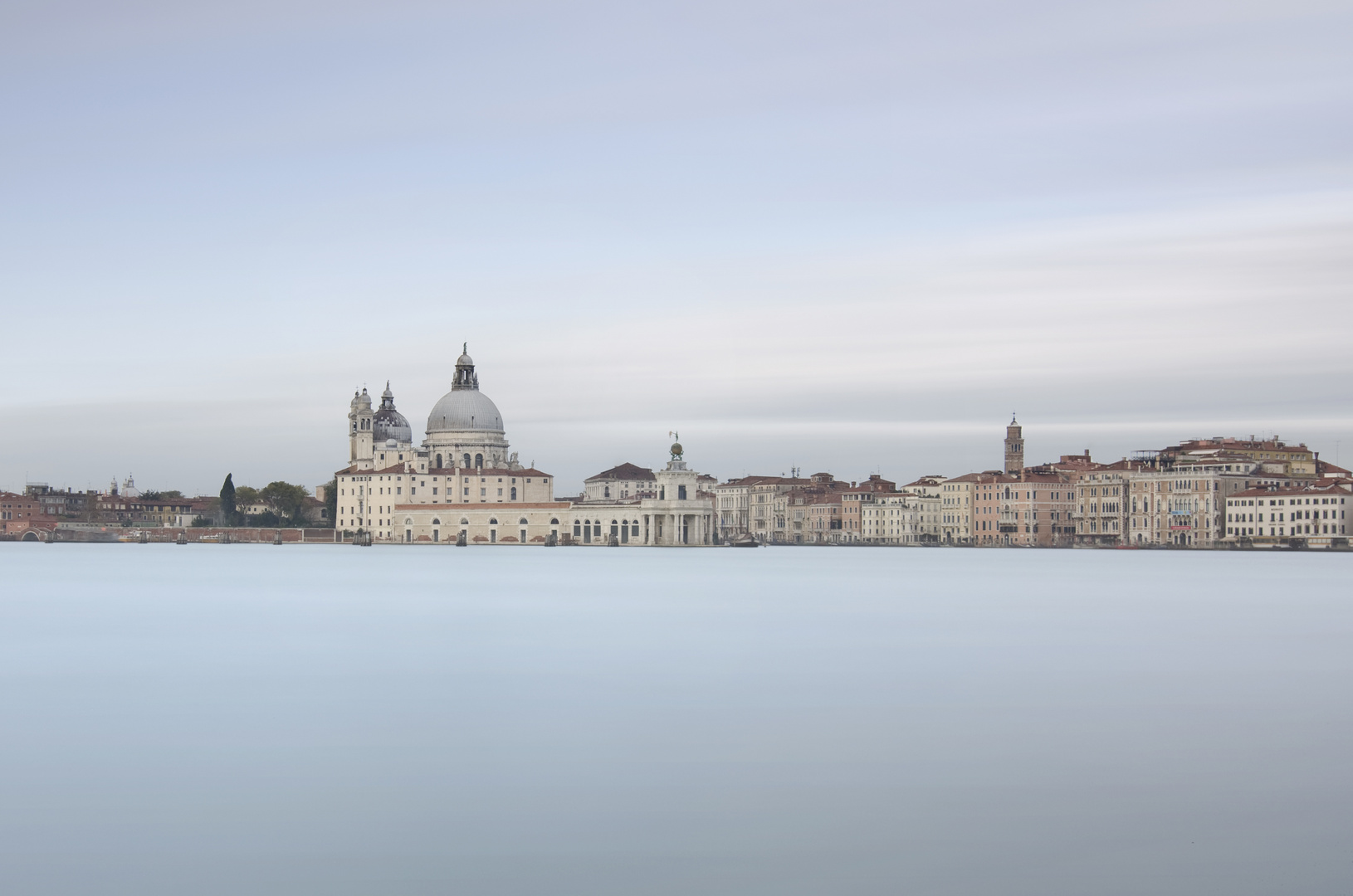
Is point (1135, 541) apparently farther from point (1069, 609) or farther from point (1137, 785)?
point (1137, 785)

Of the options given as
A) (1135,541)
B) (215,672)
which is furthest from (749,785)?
(1135,541)

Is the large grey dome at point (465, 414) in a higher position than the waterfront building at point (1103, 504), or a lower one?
higher

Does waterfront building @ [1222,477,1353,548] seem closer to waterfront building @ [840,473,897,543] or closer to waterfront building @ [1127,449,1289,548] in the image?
waterfront building @ [1127,449,1289,548]

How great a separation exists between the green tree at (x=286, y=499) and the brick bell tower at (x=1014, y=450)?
40972 millimetres

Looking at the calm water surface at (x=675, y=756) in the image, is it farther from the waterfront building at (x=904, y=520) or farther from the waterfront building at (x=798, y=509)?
the waterfront building at (x=798, y=509)

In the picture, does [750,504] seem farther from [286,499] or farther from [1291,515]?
[1291,515]

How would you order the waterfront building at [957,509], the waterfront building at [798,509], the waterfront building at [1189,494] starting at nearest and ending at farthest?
the waterfront building at [1189,494], the waterfront building at [957,509], the waterfront building at [798,509]

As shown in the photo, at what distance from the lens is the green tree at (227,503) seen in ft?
291

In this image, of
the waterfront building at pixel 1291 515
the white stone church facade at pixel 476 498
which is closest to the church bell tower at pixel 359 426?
the white stone church facade at pixel 476 498

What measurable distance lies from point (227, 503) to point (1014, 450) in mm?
43855

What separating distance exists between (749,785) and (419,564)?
4022 centimetres

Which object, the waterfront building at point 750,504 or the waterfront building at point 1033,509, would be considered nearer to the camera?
the waterfront building at point 1033,509

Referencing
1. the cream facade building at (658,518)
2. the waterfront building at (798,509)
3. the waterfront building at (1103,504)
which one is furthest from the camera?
the waterfront building at (798,509)

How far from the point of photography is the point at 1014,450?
91125 mm
